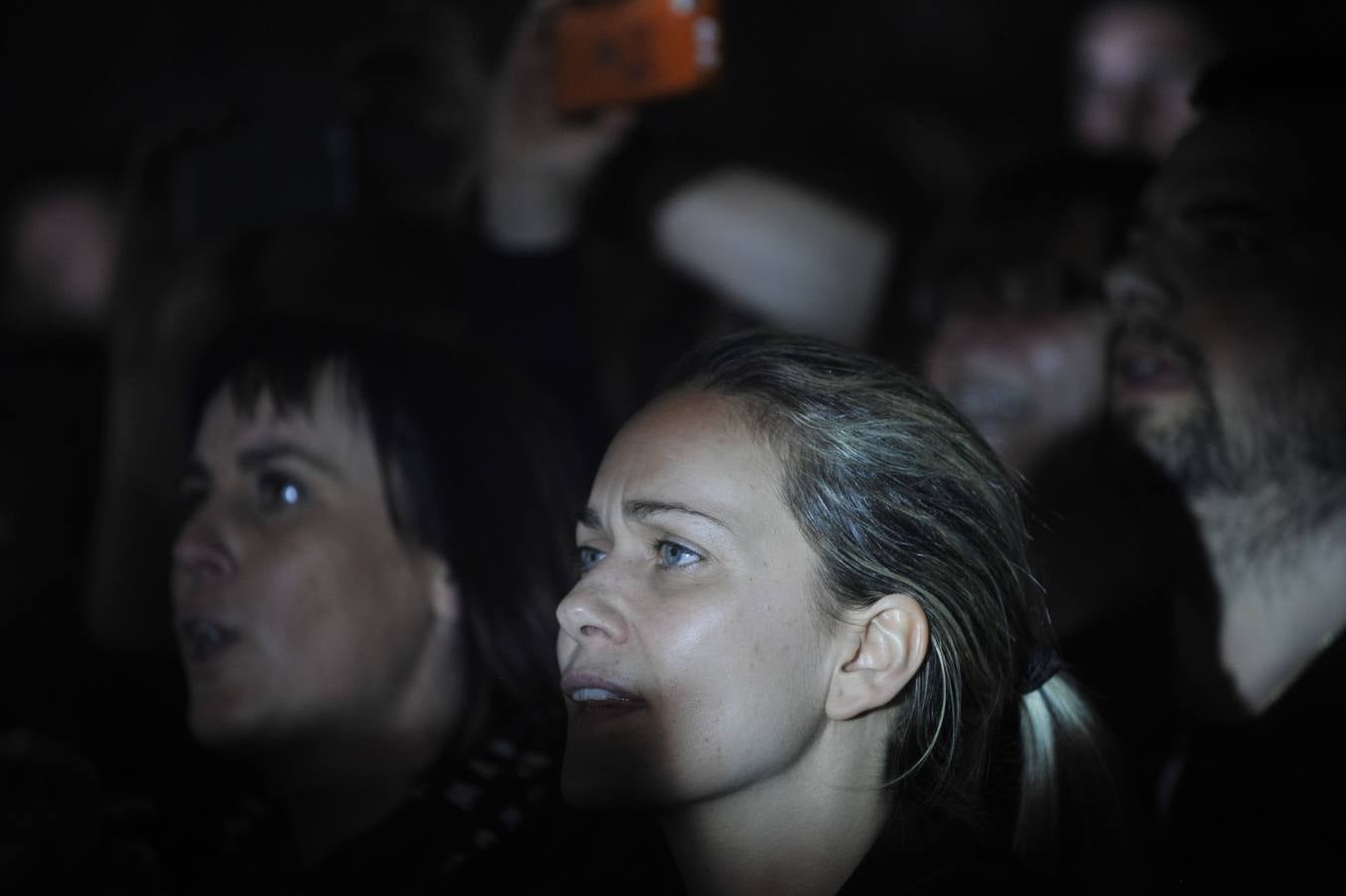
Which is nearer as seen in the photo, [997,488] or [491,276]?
[997,488]

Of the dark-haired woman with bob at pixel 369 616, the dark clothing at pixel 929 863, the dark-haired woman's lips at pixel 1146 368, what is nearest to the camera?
the dark clothing at pixel 929 863

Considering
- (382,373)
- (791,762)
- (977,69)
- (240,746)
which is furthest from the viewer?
(977,69)

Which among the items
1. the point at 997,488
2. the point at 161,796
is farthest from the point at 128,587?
the point at 997,488

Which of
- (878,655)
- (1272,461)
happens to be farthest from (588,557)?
(1272,461)

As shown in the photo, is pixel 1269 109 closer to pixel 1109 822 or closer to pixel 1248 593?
pixel 1248 593

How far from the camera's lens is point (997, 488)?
2.99 ft

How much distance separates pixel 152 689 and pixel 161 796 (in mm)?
135

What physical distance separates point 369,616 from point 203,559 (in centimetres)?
15

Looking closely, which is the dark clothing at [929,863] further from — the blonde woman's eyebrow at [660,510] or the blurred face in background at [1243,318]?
the blurred face in background at [1243,318]

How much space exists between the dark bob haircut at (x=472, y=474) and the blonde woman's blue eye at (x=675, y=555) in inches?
9.0

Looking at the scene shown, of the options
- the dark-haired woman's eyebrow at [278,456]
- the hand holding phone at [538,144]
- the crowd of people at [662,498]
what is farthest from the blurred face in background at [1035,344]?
the dark-haired woman's eyebrow at [278,456]

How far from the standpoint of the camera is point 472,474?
3.79 ft

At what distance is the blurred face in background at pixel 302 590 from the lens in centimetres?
106

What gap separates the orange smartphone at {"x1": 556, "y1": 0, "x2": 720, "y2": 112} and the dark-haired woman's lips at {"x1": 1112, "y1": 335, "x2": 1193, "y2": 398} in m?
0.45
